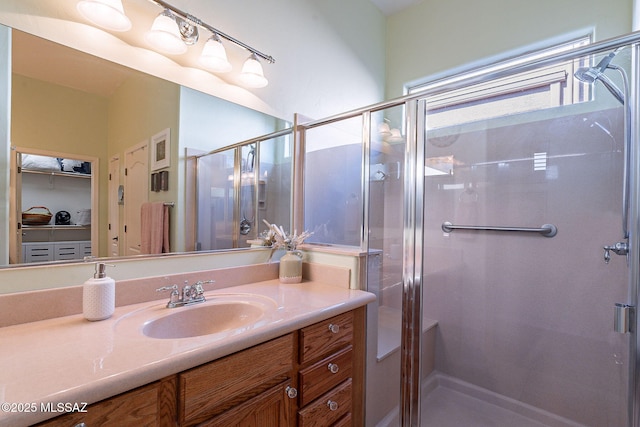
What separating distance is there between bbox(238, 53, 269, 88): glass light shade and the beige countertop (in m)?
1.15

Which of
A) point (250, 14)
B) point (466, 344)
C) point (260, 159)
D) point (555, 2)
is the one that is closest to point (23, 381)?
point (260, 159)

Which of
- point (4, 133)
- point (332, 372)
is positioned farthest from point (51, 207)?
point (332, 372)

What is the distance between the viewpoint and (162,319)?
101cm

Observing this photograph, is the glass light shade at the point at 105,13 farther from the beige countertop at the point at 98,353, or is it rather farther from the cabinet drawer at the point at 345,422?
the cabinet drawer at the point at 345,422

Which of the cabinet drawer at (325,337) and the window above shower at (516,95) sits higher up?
the window above shower at (516,95)

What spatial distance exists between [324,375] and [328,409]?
0.15 m

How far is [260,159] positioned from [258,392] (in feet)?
3.84

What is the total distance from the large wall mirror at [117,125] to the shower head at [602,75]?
1.76 metres

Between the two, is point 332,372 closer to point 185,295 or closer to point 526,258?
point 185,295

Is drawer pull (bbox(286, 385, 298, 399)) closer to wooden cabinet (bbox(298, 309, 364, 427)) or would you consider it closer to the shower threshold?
wooden cabinet (bbox(298, 309, 364, 427))

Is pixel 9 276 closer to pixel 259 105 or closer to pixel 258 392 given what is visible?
pixel 258 392

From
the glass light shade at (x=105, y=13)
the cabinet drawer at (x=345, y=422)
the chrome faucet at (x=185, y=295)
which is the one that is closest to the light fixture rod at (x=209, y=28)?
the glass light shade at (x=105, y=13)

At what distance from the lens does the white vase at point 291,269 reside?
1.50 metres

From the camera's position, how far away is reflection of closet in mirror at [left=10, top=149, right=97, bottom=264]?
37.0 inches
